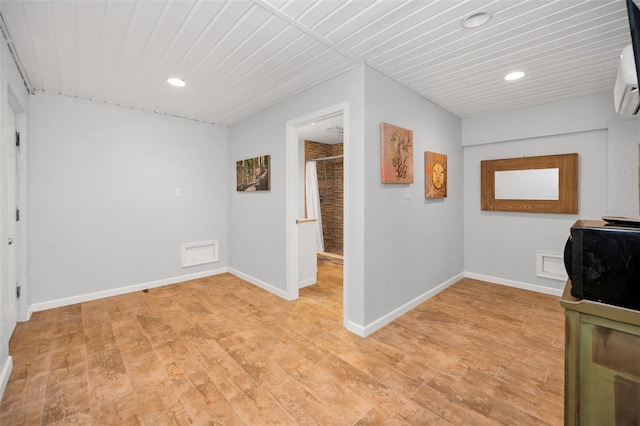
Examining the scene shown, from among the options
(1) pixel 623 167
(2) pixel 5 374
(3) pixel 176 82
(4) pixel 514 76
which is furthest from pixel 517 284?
(2) pixel 5 374

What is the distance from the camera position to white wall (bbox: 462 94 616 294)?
125 inches

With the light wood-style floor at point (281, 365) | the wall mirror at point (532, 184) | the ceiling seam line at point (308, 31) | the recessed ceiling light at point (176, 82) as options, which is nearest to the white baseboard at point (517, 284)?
the light wood-style floor at point (281, 365)

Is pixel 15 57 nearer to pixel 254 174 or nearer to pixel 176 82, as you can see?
pixel 176 82

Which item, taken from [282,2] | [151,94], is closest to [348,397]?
[282,2]

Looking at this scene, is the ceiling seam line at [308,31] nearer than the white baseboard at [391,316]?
Yes

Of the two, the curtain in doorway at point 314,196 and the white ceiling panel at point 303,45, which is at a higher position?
the white ceiling panel at point 303,45

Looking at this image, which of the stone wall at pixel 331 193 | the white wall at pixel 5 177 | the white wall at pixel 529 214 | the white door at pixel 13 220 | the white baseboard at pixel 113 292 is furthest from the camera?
the stone wall at pixel 331 193

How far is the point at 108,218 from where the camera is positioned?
3467 mm

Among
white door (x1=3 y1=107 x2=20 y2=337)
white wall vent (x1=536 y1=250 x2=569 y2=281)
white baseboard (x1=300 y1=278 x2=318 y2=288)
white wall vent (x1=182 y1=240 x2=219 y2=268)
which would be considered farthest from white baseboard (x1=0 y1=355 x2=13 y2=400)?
white wall vent (x1=536 y1=250 x2=569 y2=281)

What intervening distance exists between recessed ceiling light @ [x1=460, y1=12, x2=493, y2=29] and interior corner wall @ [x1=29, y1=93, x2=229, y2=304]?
3.62 metres

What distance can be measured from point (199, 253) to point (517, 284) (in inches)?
178

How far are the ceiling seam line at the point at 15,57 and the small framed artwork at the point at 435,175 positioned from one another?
3669 millimetres

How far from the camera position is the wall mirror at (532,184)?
3.35 metres

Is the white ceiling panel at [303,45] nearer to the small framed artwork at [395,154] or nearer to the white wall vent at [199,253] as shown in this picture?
the small framed artwork at [395,154]
